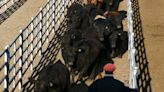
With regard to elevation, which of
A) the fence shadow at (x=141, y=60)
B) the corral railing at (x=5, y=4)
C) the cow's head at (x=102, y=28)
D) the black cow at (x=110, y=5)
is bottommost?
the fence shadow at (x=141, y=60)

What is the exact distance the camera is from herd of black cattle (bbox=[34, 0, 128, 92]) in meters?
10.8

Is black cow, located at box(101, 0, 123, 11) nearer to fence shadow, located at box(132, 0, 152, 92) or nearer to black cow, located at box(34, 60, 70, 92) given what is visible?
fence shadow, located at box(132, 0, 152, 92)

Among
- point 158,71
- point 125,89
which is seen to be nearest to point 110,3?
point 158,71

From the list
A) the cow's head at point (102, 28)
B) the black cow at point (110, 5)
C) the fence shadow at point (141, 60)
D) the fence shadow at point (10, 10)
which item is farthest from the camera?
the black cow at point (110, 5)

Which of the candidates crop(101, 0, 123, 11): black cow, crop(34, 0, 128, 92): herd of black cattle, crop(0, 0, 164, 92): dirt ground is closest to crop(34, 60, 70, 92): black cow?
crop(34, 0, 128, 92): herd of black cattle

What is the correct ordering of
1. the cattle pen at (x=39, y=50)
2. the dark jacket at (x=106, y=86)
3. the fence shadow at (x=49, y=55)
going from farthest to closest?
the fence shadow at (x=49, y=55), the cattle pen at (x=39, y=50), the dark jacket at (x=106, y=86)

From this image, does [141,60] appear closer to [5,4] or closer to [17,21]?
[17,21]

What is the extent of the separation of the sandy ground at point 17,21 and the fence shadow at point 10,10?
156 mm

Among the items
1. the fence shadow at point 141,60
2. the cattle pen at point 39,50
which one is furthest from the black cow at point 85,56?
the fence shadow at point 141,60

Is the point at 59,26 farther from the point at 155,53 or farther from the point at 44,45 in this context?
the point at 155,53

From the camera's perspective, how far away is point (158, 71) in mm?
13797

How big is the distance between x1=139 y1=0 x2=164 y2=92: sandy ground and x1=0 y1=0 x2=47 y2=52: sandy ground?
A: 15.4 ft

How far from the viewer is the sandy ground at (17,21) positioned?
16.6 meters

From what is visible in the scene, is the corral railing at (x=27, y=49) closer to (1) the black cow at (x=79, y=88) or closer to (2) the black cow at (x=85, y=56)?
(2) the black cow at (x=85, y=56)
